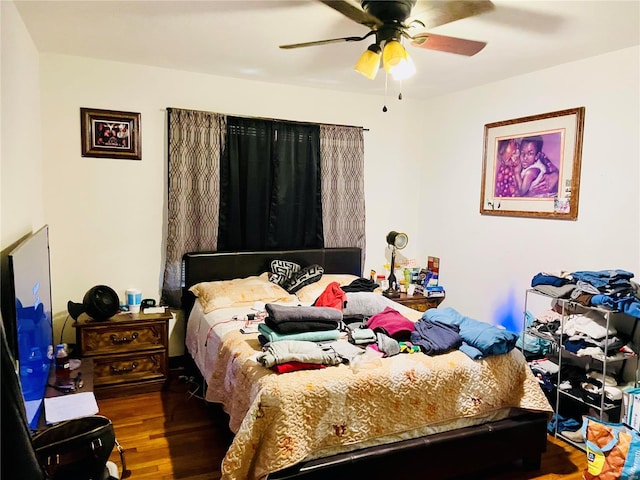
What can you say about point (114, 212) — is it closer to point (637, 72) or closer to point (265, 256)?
point (265, 256)

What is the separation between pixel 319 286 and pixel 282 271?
356 mm

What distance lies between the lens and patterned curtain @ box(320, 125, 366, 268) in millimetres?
4367

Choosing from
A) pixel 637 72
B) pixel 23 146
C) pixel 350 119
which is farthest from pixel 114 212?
pixel 637 72

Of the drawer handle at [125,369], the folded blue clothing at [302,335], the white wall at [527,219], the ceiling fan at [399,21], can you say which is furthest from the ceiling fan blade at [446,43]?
the drawer handle at [125,369]

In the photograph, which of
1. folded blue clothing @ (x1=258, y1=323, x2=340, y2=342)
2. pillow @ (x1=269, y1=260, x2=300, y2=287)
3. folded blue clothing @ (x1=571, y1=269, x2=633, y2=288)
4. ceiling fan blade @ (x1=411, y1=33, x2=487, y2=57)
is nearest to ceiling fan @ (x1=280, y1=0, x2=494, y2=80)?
ceiling fan blade @ (x1=411, y1=33, x2=487, y2=57)

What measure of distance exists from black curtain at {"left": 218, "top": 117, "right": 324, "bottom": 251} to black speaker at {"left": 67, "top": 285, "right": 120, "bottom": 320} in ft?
3.24

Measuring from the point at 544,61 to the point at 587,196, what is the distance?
3.34 feet

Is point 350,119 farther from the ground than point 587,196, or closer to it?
farther from the ground

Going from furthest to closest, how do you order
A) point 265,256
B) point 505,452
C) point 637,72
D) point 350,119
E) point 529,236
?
point 350,119, point 265,256, point 529,236, point 637,72, point 505,452

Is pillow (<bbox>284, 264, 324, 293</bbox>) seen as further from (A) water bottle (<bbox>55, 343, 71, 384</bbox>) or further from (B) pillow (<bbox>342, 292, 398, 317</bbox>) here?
(A) water bottle (<bbox>55, 343, 71, 384</bbox>)

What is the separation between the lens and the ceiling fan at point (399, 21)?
2.08 m

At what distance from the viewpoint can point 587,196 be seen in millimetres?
3240

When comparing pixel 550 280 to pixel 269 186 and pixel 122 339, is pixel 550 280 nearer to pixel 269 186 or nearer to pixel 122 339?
pixel 269 186

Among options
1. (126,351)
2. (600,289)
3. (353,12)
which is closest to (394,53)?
(353,12)
